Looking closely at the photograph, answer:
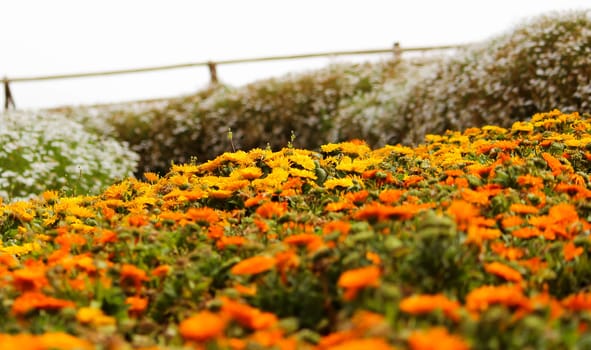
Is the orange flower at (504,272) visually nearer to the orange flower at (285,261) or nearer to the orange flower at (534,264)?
the orange flower at (534,264)

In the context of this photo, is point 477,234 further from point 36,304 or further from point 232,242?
point 36,304

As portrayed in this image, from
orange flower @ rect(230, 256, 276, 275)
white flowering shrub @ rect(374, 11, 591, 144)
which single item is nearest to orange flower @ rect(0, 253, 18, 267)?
orange flower @ rect(230, 256, 276, 275)

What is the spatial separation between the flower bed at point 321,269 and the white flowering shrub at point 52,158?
5052 millimetres

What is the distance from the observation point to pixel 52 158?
919 cm

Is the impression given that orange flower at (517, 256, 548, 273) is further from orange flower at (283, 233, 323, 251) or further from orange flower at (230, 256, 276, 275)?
orange flower at (230, 256, 276, 275)

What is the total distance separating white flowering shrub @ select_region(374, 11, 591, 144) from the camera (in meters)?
8.02

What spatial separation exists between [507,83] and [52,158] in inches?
251

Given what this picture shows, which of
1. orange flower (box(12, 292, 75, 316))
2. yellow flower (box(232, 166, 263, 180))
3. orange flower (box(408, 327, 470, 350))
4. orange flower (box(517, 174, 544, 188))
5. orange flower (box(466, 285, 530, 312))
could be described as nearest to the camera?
orange flower (box(408, 327, 470, 350))

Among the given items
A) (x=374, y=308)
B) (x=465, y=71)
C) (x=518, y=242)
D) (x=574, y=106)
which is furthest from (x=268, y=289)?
(x=465, y=71)

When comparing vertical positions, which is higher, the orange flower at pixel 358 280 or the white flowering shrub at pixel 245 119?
the orange flower at pixel 358 280

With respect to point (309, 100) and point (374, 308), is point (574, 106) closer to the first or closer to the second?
point (309, 100)

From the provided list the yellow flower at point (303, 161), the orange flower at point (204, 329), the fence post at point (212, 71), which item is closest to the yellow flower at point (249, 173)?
the yellow flower at point (303, 161)

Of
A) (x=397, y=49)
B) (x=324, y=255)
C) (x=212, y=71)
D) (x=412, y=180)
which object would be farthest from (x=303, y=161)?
(x=397, y=49)

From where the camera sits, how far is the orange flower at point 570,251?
7.58 feet
